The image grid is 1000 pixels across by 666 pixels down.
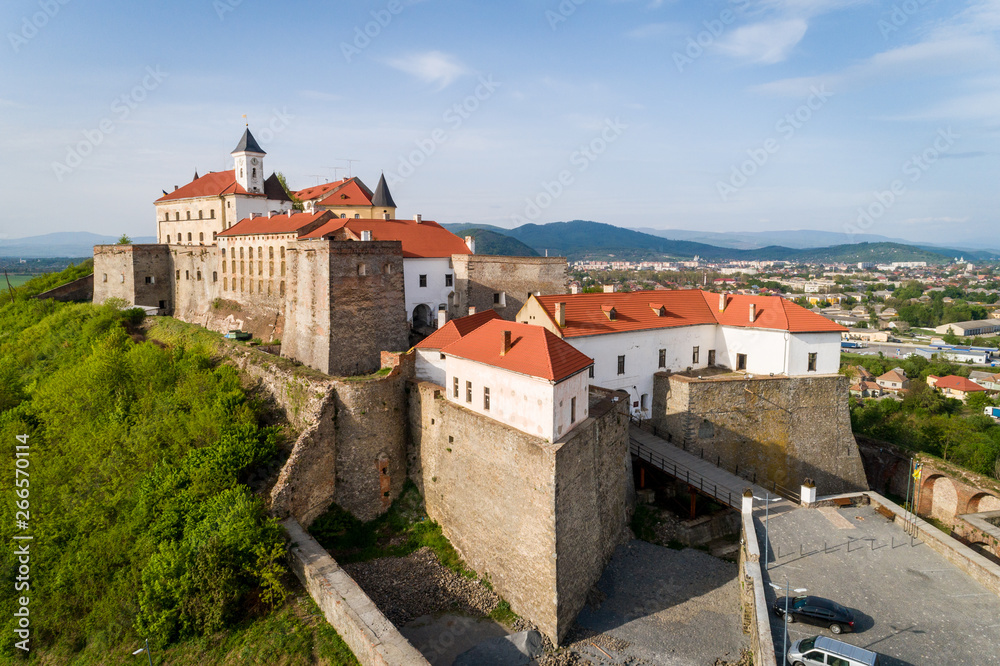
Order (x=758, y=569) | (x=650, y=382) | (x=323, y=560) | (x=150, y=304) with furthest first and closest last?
(x=150, y=304) < (x=650, y=382) < (x=323, y=560) < (x=758, y=569)

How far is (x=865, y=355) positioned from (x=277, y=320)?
91.9 m

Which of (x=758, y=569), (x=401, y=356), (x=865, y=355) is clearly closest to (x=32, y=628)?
(x=401, y=356)

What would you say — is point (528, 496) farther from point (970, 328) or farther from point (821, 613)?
point (970, 328)

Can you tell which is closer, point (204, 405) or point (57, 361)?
point (204, 405)

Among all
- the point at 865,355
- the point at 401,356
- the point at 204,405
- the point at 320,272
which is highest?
the point at 320,272

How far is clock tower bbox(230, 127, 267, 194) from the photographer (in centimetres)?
4059

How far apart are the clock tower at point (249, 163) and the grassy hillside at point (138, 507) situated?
1791cm

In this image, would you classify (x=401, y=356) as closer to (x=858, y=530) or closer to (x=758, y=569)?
(x=758, y=569)

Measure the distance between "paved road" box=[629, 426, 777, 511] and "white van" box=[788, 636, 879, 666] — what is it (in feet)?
26.1

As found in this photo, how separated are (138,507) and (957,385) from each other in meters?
72.5

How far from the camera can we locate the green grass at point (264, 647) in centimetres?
1479

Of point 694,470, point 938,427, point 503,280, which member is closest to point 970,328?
point 938,427

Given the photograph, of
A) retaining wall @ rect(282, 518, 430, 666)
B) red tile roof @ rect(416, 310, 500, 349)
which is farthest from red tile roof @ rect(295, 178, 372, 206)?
retaining wall @ rect(282, 518, 430, 666)

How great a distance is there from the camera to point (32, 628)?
17609 mm
